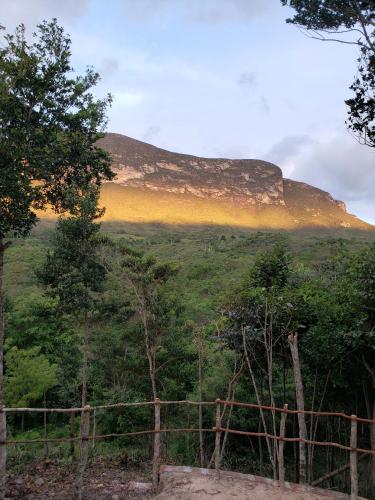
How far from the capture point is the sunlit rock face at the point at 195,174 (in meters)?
80.3

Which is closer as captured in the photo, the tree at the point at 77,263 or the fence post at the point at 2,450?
the fence post at the point at 2,450

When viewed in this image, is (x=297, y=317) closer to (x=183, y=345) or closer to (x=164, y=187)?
(x=183, y=345)

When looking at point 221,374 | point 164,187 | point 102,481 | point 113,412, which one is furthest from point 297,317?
point 164,187

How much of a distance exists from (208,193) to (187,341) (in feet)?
223

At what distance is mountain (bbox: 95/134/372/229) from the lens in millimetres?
70000

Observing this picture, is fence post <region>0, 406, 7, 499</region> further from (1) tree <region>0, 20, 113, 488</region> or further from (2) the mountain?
(2) the mountain

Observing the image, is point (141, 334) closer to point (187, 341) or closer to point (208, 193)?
point (187, 341)

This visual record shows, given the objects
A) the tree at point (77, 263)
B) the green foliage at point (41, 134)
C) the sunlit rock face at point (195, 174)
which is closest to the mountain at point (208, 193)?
the sunlit rock face at point (195, 174)

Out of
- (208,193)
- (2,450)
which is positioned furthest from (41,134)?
(208,193)

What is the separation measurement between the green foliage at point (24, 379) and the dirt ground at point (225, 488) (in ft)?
35.4

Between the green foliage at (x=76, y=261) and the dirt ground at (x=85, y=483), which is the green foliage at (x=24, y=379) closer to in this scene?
the green foliage at (x=76, y=261)

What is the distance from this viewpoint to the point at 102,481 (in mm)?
7199

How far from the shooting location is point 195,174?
8625 centimetres

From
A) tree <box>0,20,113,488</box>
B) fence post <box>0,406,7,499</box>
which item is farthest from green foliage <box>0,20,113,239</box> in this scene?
fence post <box>0,406,7,499</box>
